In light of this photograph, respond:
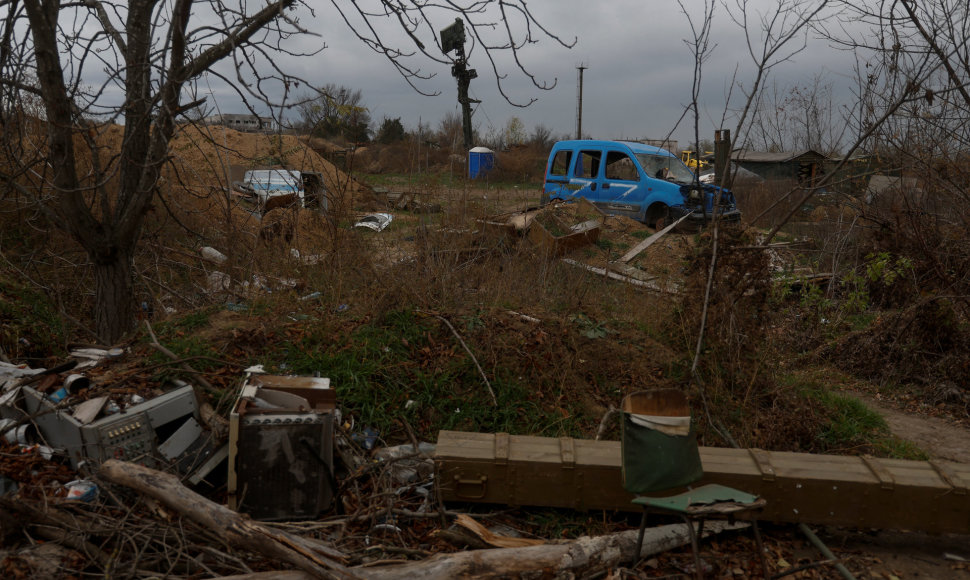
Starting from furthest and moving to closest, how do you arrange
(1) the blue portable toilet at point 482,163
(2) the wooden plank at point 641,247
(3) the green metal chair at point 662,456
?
(2) the wooden plank at point 641,247, (1) the blue portable toilet at point 482,163, (3) the green metal chair at point 662,456

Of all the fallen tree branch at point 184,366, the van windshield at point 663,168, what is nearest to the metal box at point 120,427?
the fallen tree branch at point 184,366

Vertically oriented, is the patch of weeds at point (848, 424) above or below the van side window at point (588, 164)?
below

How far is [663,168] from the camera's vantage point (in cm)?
1392

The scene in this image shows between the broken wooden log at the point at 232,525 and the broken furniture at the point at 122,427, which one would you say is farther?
the broken furniture at the point at 122,427

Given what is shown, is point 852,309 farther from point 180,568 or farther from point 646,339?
point 180,568

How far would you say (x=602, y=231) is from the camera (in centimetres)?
1270

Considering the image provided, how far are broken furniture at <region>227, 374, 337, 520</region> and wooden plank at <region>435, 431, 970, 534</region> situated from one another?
71cm

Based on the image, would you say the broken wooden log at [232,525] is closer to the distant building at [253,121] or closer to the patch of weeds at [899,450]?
the distant building at [253,121]

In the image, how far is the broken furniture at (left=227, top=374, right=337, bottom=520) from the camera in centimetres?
383

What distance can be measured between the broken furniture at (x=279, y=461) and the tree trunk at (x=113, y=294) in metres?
2.23

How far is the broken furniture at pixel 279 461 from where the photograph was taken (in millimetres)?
3828

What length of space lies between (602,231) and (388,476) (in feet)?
30.5

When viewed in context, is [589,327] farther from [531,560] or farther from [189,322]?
[189,322]

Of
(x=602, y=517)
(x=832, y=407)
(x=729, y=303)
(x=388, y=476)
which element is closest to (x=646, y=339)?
(x=729, y=303)
